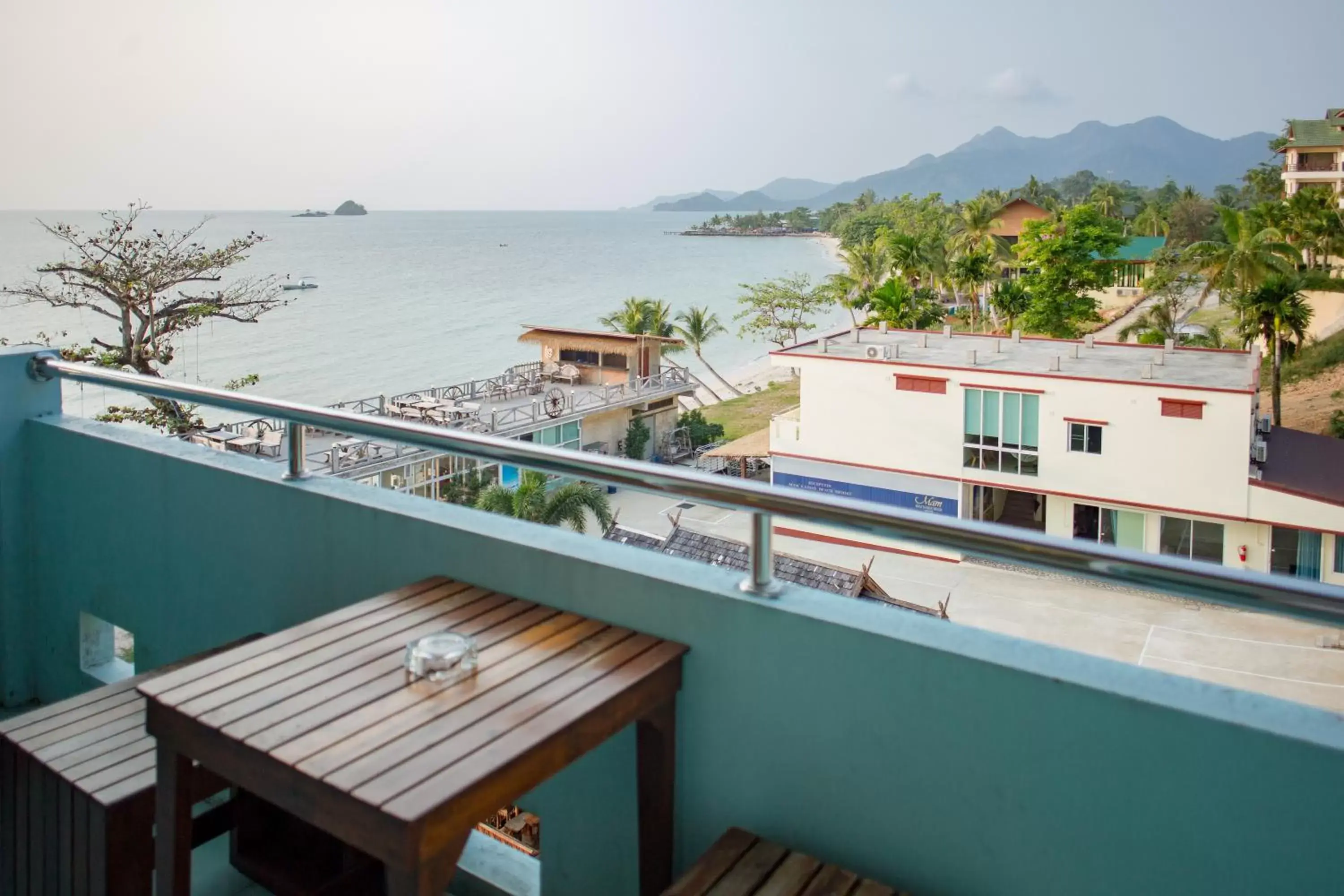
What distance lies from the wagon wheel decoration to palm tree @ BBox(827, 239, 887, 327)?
930 inches

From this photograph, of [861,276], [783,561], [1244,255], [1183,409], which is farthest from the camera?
[861,276]

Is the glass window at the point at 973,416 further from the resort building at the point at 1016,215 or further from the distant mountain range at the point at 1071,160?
the distant mountain range at the point at 1071,160

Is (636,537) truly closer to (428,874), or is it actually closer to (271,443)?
(271,443)

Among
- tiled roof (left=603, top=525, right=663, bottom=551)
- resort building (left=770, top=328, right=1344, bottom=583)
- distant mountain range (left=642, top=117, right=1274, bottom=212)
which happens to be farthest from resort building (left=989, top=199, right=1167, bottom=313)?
distant mountain range (left=642, top=117, right=1274, bottom=212)

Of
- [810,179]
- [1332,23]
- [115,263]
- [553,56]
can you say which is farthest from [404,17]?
[1332,23]

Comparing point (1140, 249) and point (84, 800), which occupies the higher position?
point (1140, 249)

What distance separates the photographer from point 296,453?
2039 mm

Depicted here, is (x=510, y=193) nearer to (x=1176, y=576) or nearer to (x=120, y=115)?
(x=120, y=115)

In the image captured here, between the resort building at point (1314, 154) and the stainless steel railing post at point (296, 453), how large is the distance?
54.0m

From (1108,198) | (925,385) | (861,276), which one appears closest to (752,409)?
(861,276)

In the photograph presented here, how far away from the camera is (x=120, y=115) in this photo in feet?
153

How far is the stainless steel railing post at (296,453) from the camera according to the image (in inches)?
79.9

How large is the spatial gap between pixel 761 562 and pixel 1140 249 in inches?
2268

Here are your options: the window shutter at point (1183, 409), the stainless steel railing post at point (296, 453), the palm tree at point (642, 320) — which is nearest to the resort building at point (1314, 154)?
the window shutter at point (1183, 409)
